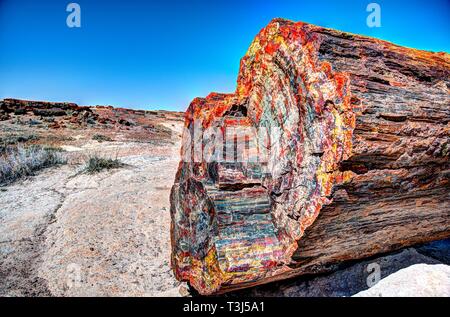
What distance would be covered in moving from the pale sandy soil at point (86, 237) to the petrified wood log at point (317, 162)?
0.66 metres

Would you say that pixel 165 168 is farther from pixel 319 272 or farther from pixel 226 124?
pixel 319 272

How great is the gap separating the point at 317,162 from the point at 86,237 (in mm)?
2709

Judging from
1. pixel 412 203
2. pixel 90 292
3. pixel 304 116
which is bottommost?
pixel 90 292

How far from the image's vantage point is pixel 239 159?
2453 mm

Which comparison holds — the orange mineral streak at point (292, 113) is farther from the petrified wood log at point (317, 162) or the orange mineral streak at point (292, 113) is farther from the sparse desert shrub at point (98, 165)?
the sparse desert shrub at point (98, 165)

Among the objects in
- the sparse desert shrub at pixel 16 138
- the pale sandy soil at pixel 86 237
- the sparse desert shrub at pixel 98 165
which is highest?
the sparse desert shrub at pixel 16 138

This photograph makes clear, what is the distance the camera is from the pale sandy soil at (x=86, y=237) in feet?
8.95

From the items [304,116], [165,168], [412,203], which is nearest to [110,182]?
[165,168]

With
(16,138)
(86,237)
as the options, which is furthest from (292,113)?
(16,138)

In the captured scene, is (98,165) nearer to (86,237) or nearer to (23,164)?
(23,164)

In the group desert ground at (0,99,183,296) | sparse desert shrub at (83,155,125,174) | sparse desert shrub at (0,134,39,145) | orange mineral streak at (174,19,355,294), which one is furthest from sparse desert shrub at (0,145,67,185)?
orange mineral streak at (174,19,355,294)

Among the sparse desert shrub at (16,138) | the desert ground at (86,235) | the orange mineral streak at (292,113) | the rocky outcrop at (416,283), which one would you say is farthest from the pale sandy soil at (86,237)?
the sparse desert shrub at (16,138)

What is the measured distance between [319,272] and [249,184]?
2.83ft

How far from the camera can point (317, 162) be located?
1.82m
